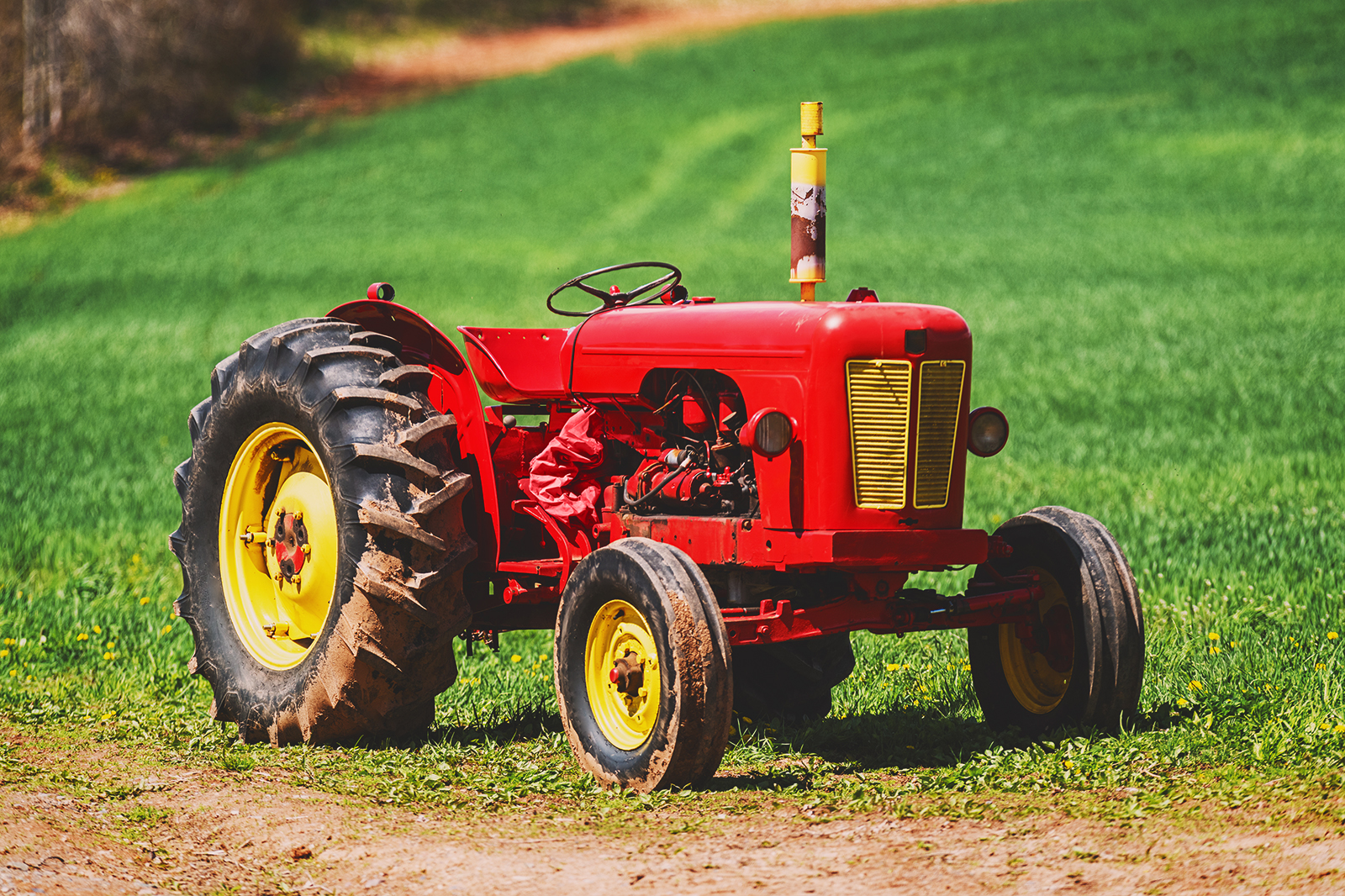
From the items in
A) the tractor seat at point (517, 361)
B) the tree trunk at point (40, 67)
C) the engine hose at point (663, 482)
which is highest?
the tree trunk at point (40, 67)

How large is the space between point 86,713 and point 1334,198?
79.0 ft

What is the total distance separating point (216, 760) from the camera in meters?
5.60

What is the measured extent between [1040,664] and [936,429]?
1165 mm

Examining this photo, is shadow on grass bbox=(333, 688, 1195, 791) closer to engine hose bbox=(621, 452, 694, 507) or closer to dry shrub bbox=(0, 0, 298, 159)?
engine hose bbox=(621, 452, 694, 507)

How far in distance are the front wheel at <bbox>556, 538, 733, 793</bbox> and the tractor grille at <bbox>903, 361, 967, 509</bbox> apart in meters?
0.86

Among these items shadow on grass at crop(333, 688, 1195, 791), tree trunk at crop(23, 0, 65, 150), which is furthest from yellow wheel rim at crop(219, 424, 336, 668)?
tree trunk at crop(23, 0, 65, 150)

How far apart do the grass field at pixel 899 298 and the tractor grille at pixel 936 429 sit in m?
0.95

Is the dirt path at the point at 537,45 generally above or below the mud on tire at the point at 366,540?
above

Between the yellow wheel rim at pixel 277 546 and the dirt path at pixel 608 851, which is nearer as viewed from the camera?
the dirt path at pixel 608 851

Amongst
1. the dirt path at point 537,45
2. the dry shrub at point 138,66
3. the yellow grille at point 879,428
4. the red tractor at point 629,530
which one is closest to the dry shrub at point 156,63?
the dry shrub at point 138,66

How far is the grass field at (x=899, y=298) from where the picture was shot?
572cm

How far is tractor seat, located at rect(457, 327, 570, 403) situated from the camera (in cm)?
609

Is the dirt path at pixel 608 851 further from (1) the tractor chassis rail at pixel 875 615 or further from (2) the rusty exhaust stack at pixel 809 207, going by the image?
(2) the rusty exhaust stack at pixel 809 207

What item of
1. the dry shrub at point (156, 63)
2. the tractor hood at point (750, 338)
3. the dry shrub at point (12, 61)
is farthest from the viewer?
the dry shrub at point (156, 63)
